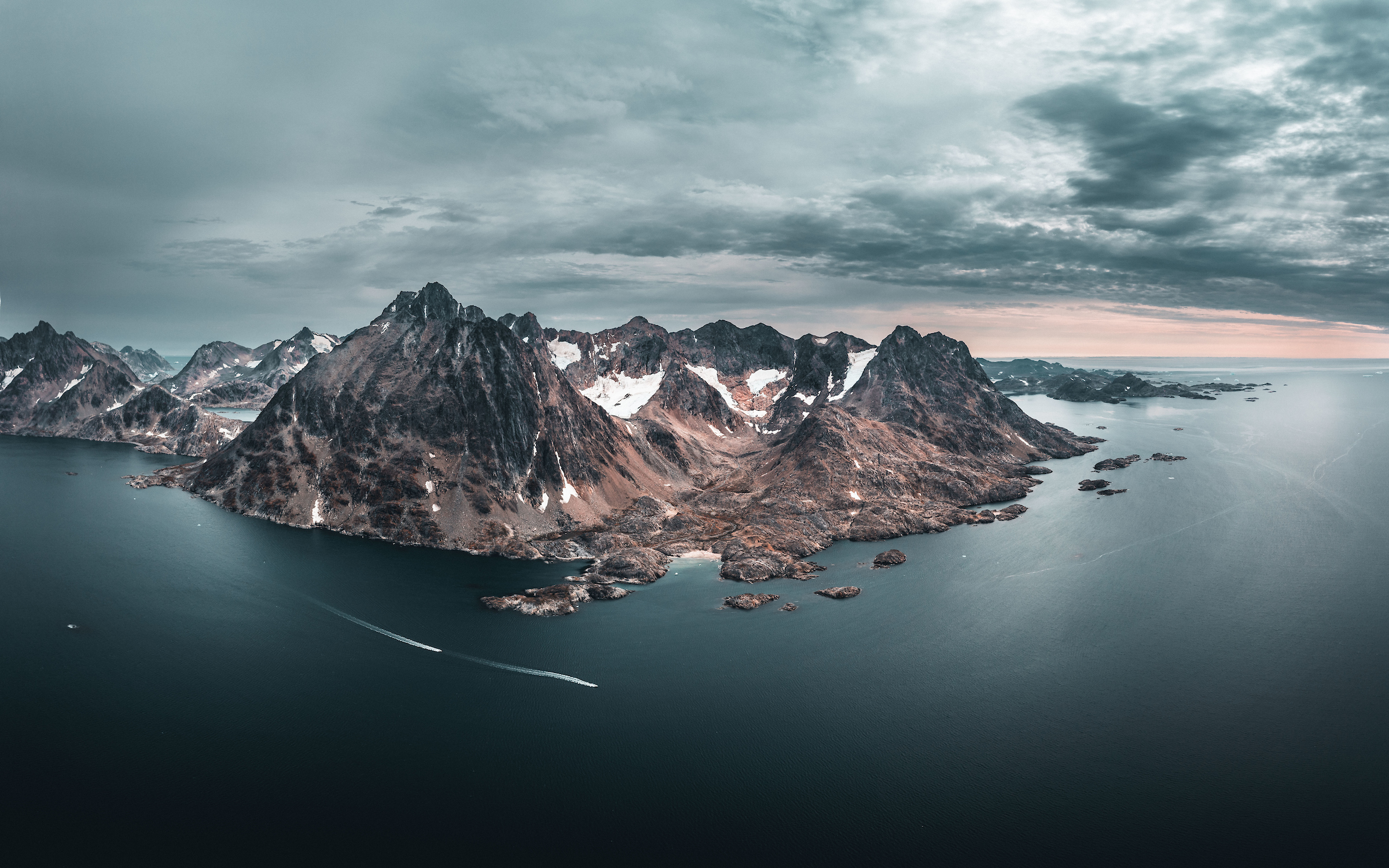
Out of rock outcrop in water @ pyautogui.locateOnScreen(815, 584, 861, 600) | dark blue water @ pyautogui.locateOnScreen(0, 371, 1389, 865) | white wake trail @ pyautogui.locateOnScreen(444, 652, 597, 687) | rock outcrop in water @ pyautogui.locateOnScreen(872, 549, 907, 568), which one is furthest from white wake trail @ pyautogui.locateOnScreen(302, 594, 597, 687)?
rock outcrop in water @ pyautogui.locateOnScreen(872, 549, 907, 568)

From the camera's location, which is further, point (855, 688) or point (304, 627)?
point (304, 627)

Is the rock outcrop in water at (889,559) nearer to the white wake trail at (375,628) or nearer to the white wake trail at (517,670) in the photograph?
the white wake trail at (517,670)

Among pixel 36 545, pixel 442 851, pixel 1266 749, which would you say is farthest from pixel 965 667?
pixel 36 545

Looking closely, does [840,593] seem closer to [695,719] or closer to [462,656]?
[695,719]

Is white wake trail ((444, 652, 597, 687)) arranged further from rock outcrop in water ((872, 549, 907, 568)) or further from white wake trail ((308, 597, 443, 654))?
rock outcrop in water ((872, 549, 907, 568))

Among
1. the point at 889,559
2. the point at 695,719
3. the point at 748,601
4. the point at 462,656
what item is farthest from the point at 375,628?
the point at 889,559

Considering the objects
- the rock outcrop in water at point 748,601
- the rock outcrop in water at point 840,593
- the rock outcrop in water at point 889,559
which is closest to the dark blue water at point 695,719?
the rock outcrop in water at point 748,601

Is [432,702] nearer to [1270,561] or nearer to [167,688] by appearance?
[167,688]
